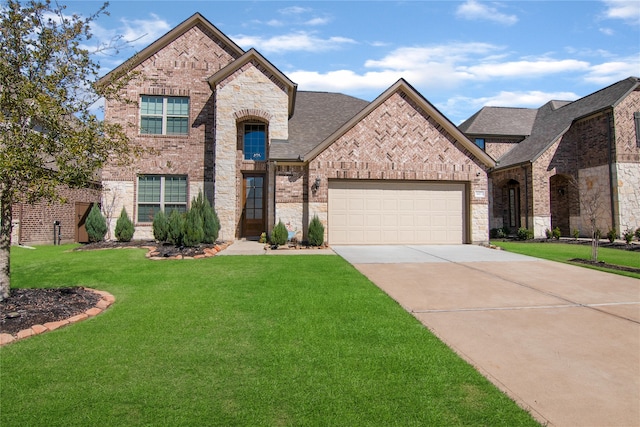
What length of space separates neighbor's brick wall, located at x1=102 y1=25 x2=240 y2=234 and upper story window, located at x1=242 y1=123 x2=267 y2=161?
159 centimetres

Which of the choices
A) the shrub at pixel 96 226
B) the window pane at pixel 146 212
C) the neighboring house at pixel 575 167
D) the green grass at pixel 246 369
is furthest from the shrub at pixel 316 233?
the neighboring house at pixel 575 167

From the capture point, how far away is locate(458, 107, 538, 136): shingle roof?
24.7 metres

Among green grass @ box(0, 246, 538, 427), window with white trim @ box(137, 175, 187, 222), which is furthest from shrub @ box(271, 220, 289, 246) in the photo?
green grass @ box(0, 246, 538, 427)

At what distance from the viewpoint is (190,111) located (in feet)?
52.3

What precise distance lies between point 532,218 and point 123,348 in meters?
21.3

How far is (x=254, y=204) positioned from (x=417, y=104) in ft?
26.3

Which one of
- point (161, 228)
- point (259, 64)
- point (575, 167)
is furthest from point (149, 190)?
point (575, 167)

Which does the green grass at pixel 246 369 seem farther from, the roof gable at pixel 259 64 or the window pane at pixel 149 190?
the roof gable at pixel 259 64

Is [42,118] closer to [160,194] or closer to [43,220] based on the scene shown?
[160,194]

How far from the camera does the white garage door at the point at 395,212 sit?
14.1 m

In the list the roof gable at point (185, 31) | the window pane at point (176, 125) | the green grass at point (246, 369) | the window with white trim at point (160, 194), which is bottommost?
the green grass at point (246, 369)

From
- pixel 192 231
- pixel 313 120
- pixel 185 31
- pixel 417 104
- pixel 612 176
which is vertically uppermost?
pixel 185 31

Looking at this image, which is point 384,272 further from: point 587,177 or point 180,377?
point 587,177

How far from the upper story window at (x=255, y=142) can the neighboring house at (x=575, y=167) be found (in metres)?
11.3
